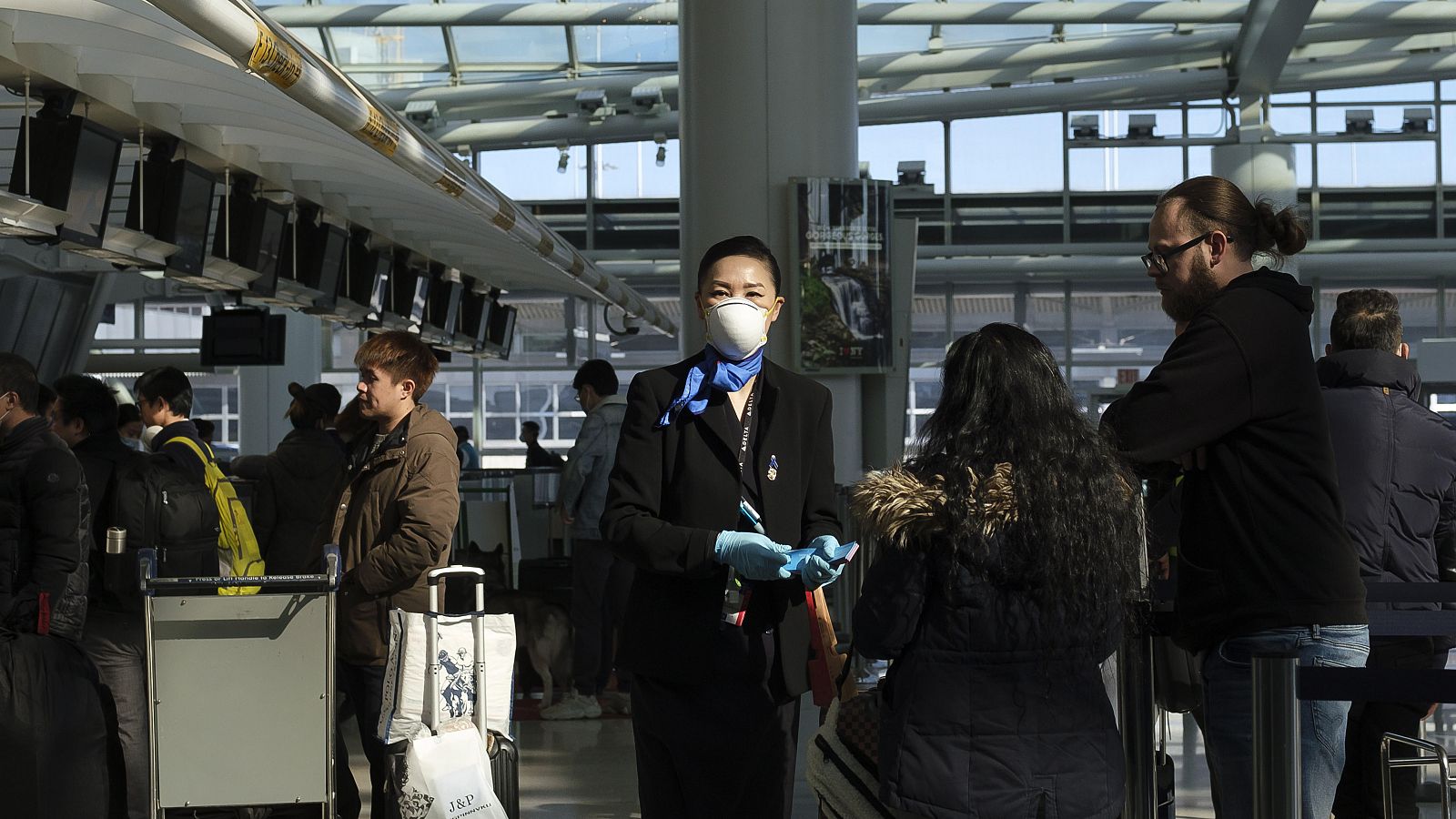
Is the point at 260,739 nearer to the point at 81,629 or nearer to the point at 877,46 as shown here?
the point at 81,629

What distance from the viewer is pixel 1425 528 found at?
14.3 ft

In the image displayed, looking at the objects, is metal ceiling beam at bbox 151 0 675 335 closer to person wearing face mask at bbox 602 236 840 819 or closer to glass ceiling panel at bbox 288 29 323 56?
person wearing face mask at bbox 602 236 840 819

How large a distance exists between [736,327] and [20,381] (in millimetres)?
2872

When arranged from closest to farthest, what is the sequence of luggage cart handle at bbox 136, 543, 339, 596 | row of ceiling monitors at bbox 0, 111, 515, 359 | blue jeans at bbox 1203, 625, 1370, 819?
1. blue jeans at bbox 1203, 625, 1370, 819
2. luggage cart handle at bbox 136, 543, 339, 596
3. row of ceiling monitors at bbox 0, 111, 515, 359

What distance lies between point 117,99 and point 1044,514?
523cm

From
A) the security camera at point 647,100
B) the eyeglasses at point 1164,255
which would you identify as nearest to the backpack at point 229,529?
the eyeglasses at point 1164,255

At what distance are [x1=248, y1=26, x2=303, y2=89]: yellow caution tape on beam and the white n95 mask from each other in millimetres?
1665

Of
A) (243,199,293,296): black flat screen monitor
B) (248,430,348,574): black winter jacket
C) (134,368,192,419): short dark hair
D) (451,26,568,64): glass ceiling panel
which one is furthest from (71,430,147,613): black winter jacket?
(451,26,568,64): glass ceiling panel

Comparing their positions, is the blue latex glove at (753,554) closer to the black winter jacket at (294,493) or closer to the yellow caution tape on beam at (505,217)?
the yellow caution tape on beam at (505,217)

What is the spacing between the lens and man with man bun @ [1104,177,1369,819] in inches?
103

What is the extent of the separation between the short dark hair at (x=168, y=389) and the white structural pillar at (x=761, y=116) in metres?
2.54

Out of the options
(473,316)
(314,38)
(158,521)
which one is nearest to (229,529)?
(158,521)

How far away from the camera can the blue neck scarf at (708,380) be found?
109 inches

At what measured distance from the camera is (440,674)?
374 cm
